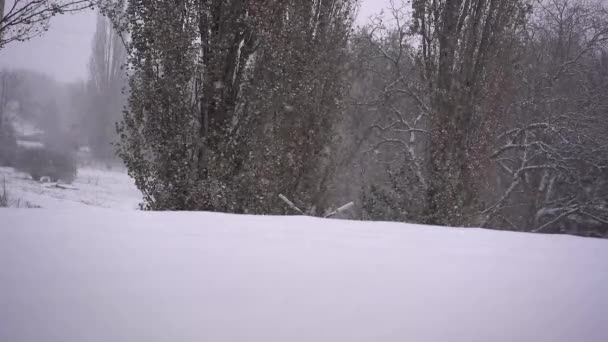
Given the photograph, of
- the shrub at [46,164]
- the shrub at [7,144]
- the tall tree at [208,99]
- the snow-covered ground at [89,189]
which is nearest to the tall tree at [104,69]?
the shrub at [46,164]

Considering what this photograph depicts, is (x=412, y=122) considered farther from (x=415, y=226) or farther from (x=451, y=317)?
(x=451, y=317)

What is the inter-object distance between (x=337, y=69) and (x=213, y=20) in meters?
3.29

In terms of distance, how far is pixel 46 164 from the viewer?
46.1 ft

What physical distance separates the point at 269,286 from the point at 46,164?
49.9ft

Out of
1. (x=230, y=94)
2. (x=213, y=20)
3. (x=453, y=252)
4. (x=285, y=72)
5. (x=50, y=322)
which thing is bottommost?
(x=50, y=322)

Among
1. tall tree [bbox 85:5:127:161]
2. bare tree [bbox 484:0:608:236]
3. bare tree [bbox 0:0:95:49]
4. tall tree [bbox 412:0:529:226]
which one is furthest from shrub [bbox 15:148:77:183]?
bare tree [bbox 484:0:608:236]

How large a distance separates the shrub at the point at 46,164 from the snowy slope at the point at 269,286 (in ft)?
44.3

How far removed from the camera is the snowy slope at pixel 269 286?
1.05m

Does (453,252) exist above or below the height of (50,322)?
above

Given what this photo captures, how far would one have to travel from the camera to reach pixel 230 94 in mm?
5547

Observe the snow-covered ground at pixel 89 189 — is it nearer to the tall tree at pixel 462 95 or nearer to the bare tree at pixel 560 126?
the tall tree at pixel 462 95

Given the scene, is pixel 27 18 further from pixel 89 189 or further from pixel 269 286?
pixel 89 189

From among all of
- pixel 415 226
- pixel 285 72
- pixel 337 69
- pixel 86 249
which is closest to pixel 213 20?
pixel 285 72

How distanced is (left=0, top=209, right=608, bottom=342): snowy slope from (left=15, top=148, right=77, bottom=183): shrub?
1350 cm
